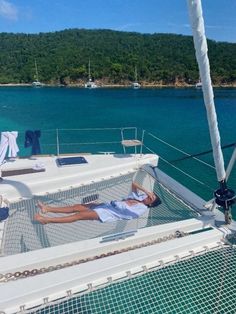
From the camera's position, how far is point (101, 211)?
3699mm

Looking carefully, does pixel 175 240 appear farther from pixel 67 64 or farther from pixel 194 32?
pixel 67 64

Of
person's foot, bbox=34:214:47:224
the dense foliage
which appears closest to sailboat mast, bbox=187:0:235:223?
person's foot, bbox=34:214:47:224

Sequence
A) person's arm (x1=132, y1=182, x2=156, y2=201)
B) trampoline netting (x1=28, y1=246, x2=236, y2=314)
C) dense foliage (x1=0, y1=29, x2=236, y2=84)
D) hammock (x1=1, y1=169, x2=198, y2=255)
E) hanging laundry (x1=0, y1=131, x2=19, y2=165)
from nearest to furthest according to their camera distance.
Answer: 1. trampoline netting (x1=28, y1=246, x2=236, y2=314)
2. hammock (x1=1, y1=169, x2=198, y2=255)
3. person's arm (x1=132, y1=182, x2=156, y2=201)
4. hanging laundry (x1=0, y1=131, x2=19, y2=165)
5. dense foliage (x1=0, y1=29, x2=236, y2=84)

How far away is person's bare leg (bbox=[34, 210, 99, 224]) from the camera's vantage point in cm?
361

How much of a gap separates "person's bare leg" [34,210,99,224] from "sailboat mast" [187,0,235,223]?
4.80 ft

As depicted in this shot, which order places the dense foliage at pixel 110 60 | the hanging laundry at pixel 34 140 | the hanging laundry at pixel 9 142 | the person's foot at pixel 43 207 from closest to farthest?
1. the person's foot at pixel 43 207
2. the hanging laundry at pixel 9 142
3. the hanging laundry at pixel 34 140
4. the dense foliage at pixel 110 60

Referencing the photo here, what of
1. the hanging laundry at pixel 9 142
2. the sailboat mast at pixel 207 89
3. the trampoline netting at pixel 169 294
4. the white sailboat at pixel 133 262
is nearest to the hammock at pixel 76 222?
the white sailboat at pixel 133 262

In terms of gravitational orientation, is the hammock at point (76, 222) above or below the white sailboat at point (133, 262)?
below

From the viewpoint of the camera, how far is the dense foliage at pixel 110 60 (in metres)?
66.9

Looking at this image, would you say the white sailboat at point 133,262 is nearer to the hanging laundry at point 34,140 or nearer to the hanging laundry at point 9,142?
the hanging laundry at point 9,142

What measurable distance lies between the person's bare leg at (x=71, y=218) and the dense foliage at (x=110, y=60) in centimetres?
6481

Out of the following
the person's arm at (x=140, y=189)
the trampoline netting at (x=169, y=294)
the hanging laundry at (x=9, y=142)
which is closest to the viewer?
the trampoline netting at (x=169, y=294)

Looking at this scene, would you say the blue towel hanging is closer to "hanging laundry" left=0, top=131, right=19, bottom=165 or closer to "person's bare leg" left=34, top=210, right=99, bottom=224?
"person's bare leg" left=34, top=210, right=99, bottom=224

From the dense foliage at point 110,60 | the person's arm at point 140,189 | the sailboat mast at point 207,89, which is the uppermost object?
the dense foliage at point 110,60
